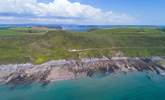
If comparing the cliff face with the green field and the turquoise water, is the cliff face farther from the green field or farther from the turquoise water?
the turquoise water

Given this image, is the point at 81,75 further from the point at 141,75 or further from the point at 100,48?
the point at 100,48

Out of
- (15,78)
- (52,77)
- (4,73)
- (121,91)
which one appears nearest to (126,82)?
(121,91)

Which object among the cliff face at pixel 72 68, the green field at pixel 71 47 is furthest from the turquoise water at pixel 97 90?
the green field at pixel 71 47

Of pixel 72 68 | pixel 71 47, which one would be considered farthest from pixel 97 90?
pixel 71 47

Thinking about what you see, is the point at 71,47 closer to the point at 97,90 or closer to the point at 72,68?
the point at 72,68

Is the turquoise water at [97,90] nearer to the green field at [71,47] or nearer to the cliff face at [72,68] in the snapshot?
the cliff face at [72,68]

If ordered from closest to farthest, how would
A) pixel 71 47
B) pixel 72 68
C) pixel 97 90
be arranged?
pixel 97 90, pixel 72 68, pixel 71 47
